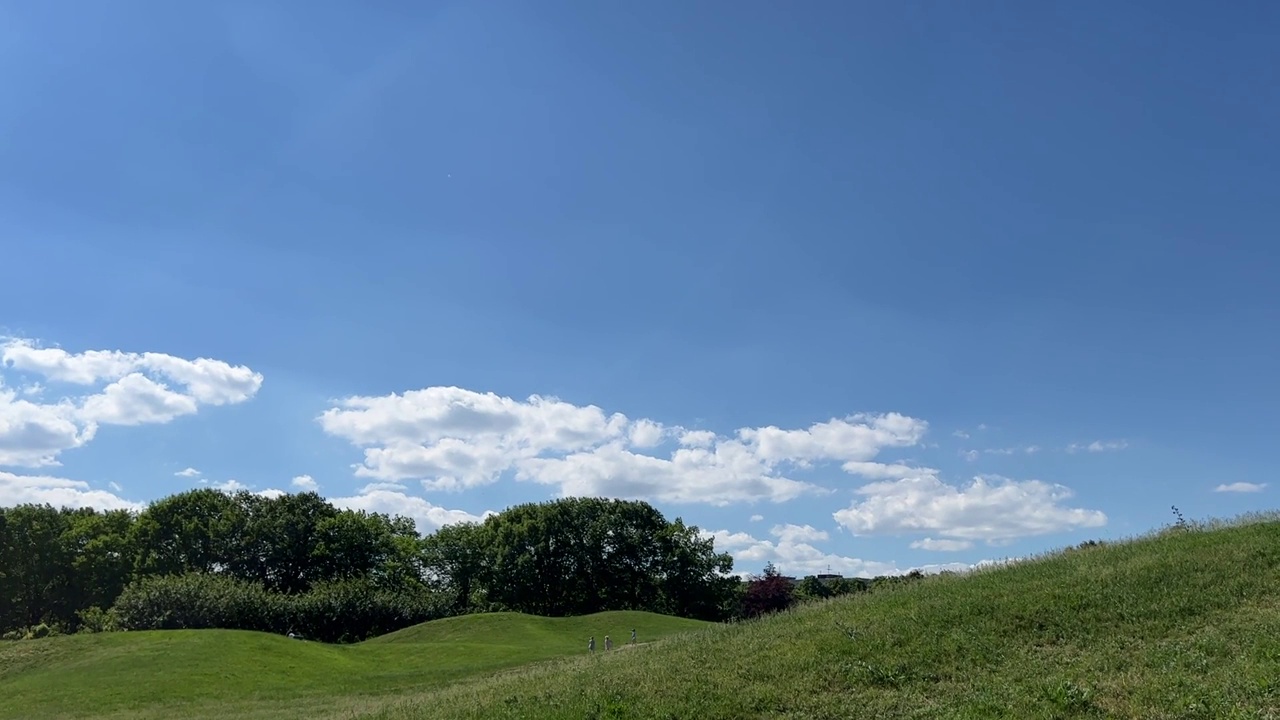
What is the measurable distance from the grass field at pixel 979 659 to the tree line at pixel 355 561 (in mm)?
43986

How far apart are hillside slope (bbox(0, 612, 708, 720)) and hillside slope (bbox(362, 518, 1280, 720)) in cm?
949

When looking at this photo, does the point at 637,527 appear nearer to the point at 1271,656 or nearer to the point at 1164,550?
the point at 1164,550

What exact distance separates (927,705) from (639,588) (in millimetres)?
76478

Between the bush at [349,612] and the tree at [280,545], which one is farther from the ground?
the tree at [280,545]

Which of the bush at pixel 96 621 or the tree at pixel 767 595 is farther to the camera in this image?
the tree at pixel 767 595

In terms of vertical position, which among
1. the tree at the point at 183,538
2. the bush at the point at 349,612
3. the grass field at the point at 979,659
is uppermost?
the tree at the point at 183,538

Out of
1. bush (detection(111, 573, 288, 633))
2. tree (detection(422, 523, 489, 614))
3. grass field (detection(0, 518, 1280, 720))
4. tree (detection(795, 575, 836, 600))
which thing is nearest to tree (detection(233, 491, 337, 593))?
tree (detection(422, 523, 489, 614))

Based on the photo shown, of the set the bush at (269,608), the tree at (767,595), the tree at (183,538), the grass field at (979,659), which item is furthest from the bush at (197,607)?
the tree at (767,595)

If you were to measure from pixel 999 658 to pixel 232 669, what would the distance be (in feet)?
95.8

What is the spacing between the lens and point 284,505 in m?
82.4

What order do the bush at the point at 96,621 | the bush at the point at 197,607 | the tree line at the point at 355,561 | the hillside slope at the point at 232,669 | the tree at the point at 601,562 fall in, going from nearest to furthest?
the hillside slope at the point at 232,669
the bush at the point at 197,607
the bush at the point at 96,621
the tree line at the point at 355,561
the tree at the point at 601,562

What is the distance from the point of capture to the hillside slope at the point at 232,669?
86.4ft

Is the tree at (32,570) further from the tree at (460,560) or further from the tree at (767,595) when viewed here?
the tree at (767,595)

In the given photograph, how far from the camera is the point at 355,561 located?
81750mm
